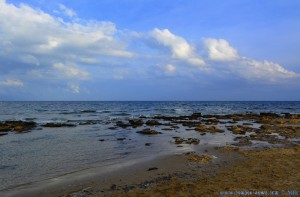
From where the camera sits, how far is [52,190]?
8.86 metres

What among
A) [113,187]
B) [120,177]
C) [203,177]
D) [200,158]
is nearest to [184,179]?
[203,177]

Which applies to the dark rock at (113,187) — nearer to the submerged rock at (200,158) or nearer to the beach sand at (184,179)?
the beach sand at (184,179)

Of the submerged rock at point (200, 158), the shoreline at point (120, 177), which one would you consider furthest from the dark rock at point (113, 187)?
the submerged rock at point (200, 158)

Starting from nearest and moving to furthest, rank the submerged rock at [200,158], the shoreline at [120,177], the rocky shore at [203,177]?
the rocky shore at [203,177]
the shoreline at [120,177]
the submerged rock at [200,158]

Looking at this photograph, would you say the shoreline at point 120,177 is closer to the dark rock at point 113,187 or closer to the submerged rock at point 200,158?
the dark rock at point 113,187

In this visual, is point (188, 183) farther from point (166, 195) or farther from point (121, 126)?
point (121, 126)

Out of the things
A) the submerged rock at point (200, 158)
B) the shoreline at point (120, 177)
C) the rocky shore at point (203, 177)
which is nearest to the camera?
the rocky shore at point (203, 177)

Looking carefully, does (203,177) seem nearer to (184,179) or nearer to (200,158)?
(184,179)

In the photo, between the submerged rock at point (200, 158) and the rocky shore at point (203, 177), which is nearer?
the rocky shore at point (203, 177)

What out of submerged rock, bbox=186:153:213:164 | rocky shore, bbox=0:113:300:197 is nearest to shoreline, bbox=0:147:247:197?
rocky shore, bbox=0:113:300:197

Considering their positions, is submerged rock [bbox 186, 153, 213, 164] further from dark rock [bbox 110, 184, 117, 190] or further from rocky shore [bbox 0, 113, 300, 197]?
dark rock [bbox 110, 184, 117, 190]

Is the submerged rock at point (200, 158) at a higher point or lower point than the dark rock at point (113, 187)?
higher

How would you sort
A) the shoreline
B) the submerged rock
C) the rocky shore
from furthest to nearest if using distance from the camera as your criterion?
the submerged rock, the shoreline, the rocky shore

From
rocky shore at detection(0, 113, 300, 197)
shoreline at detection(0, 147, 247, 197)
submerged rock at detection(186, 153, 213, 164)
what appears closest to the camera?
rocky shore at detection(0, 113, 300, 197)
